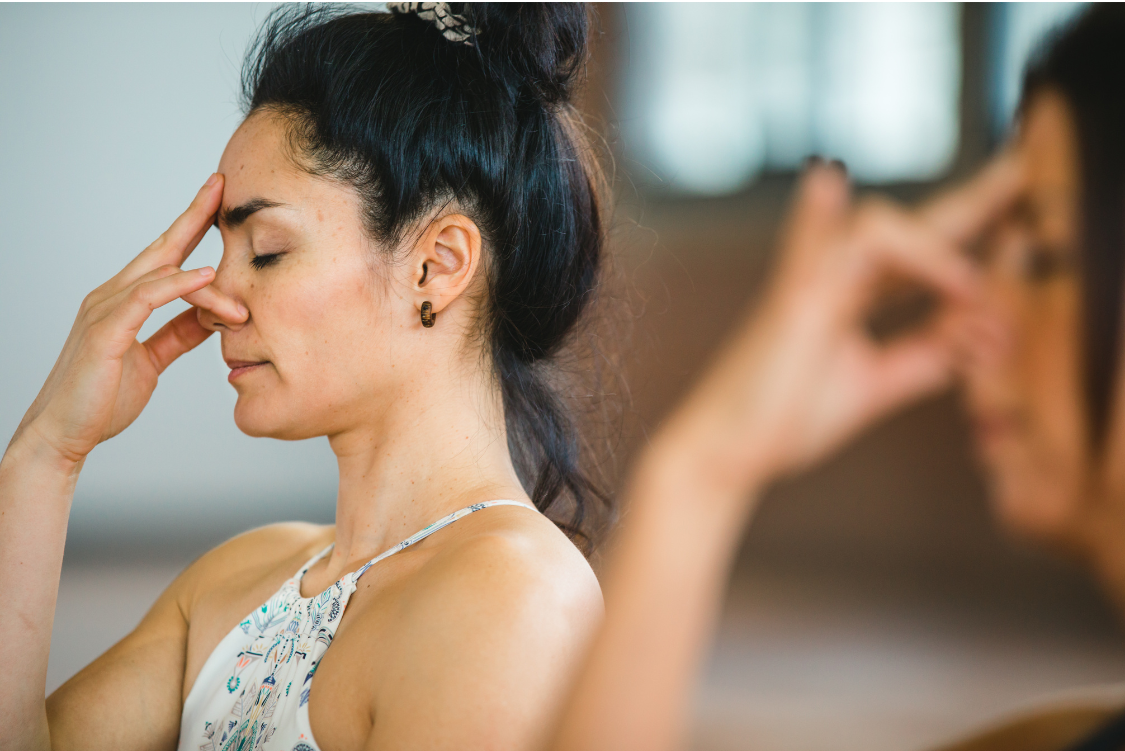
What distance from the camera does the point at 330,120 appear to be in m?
1.00

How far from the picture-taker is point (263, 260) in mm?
1009

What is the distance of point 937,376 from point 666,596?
14cm

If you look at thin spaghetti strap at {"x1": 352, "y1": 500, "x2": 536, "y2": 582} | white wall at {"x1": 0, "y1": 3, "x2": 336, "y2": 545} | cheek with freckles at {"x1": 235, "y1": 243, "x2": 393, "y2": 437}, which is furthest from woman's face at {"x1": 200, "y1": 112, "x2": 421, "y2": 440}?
white wall at {"x1": 0, "y1": 3, "x2": 336, "y2": 545}

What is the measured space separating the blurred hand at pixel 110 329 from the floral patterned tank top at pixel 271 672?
1.08 feet

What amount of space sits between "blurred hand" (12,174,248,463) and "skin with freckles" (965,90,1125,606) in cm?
91

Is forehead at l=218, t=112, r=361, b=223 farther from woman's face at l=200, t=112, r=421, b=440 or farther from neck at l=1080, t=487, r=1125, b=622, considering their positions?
neck at l=1080, t=487, r=1125, b=622

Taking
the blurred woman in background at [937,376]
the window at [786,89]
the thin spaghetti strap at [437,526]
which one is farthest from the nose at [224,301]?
the blurred woman in background at [937,376]

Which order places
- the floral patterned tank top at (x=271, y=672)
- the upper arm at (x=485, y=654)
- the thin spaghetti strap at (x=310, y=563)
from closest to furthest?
the upper arm at (x=485, y=654), the floral patterned tank top at (x=271, y=672), the thin spaghetti strap at (x=310, y=563)

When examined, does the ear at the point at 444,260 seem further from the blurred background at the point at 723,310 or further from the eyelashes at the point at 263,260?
the blurred background at the point at 723,310

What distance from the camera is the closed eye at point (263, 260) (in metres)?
1.00

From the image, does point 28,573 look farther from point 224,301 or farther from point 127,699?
point 224,301

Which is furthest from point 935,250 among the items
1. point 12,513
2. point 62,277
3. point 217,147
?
point 217,147

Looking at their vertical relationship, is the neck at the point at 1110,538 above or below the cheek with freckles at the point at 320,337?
above

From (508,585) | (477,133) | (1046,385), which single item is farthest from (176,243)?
(1046,385)
